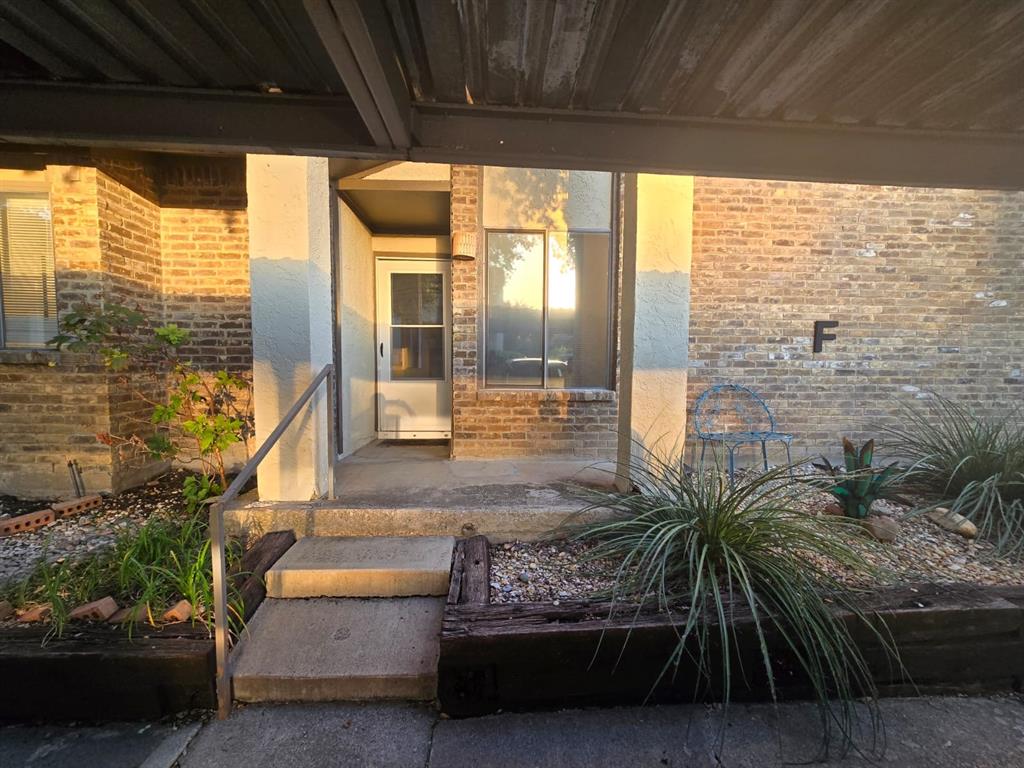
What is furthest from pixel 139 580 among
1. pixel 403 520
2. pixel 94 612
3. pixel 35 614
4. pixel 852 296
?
pixel 852 296

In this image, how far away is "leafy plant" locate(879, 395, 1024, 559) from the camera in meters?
2.78

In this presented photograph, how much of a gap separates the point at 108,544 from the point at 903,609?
14.0 ft

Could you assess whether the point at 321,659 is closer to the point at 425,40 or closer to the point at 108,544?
the point at 108,544

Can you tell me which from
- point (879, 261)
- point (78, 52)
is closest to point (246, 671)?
point (78, 52)

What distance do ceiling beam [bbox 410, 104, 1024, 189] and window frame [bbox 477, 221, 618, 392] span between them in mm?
2662

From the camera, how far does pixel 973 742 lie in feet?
5.81

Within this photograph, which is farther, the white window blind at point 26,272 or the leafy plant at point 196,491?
the white window blind at point 26,272

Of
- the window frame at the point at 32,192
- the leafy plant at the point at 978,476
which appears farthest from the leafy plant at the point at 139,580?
the leafy plant at the point at 978,476

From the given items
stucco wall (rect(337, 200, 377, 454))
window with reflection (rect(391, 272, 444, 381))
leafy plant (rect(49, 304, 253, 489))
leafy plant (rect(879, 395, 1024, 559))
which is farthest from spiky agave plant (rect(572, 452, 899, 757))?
window with reflection (rect(391, 272, 444, 381))

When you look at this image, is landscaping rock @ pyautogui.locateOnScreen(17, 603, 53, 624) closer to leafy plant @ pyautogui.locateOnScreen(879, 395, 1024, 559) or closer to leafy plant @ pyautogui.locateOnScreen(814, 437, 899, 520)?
leafy plant @ pyautogui.locateOnScreen(814, 437, 899, 520)

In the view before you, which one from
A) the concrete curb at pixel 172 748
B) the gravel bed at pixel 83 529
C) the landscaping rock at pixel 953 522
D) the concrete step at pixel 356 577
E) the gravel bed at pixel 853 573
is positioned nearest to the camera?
the concrete curb at pixel 172 748

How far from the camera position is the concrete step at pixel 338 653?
76.8 inches

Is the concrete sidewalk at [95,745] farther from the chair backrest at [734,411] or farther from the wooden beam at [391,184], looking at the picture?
Result: the chair backrest at [734,411]

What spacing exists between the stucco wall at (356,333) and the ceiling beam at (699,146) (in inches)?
124
